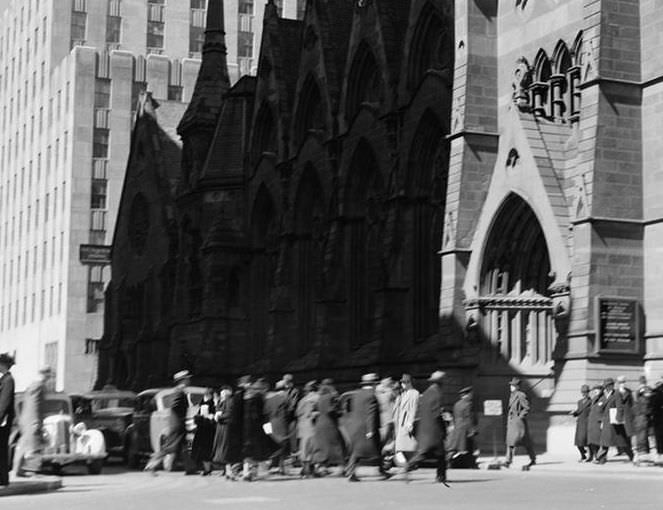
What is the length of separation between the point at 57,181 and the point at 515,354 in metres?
58.8

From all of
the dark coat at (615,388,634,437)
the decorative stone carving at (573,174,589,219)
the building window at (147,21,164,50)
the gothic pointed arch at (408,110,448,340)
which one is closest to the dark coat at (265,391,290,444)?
the dark coat at (615,388,634,437)

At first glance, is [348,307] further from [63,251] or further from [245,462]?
[63,251]

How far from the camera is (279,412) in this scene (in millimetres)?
26375

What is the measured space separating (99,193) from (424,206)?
46.9m

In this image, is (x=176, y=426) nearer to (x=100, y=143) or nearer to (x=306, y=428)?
(x=306, y=428)

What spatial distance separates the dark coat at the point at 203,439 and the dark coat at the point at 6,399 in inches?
316

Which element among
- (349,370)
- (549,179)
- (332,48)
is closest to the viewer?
(549,179)

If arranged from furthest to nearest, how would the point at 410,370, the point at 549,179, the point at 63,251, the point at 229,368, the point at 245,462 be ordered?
the point at 63,251
the point at 229,368
the point at 410,370
the point at 549,179
the point at 245,462

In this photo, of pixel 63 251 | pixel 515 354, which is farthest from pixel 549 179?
pixel 63 251

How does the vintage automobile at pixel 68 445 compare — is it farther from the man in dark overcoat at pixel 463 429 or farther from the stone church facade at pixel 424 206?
the stone church facade at pixel 424 206

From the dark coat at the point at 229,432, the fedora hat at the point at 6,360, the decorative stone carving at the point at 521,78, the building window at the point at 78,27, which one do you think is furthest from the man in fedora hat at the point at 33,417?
the building window at the point at 78,27

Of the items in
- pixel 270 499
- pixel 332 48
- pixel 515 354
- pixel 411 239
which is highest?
pixel 332 48

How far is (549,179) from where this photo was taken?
101 ft

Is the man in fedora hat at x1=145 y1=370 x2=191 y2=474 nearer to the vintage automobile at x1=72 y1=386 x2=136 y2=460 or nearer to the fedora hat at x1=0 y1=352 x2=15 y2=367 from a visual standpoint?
the fedora hat at x1=0 y1=352 x2=15 y2=367
